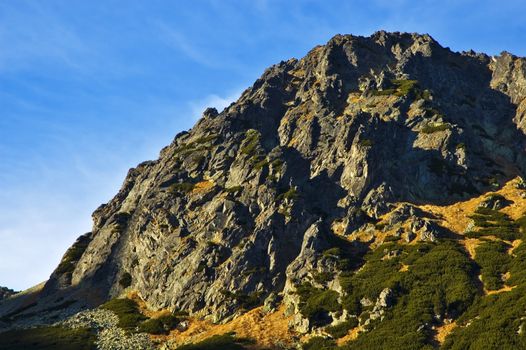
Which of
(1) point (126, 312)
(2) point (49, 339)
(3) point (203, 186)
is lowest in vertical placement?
(2) point (49, 339)

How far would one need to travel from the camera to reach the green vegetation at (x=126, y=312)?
72506 mm

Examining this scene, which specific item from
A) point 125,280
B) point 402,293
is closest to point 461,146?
point 402,293

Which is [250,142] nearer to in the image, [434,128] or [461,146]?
[434,128]

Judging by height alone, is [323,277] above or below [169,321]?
above

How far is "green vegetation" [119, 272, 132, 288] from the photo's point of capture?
8946 centimetres

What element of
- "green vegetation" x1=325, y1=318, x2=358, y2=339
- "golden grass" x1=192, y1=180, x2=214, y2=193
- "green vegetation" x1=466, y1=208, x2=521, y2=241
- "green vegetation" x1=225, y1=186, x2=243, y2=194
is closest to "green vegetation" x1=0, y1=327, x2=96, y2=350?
"green vegetation" x1=325, y1=318, x2=358, y2=339

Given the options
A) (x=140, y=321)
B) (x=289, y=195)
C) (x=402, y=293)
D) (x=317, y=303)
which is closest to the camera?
(x=402, y=293)

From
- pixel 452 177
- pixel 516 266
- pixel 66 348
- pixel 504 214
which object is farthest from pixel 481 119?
pixel 66 348

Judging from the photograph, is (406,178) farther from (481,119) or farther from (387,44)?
(387,44)

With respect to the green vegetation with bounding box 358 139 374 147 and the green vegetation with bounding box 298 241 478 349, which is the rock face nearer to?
the green vegetation with bounding box 298 241 478 349

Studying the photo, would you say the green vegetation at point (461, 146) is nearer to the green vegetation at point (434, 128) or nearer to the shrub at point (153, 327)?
the green vegetation at point (434, 128)

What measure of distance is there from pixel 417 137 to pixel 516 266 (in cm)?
4004

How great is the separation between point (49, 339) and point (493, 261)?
185 feet

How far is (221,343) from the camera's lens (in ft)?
199
